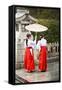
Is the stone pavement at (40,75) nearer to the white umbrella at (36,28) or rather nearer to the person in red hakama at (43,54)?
the person in red hakama at (43,54)

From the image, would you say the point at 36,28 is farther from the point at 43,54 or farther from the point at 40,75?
the point at 40,75

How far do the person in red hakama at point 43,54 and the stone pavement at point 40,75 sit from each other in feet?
0.09

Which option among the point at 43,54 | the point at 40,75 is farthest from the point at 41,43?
the point at 40,75

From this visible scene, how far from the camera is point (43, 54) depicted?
149 cm

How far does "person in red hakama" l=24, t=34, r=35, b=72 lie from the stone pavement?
0.03 metres

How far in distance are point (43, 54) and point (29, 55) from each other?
8 cm

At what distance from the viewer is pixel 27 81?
1440 mm

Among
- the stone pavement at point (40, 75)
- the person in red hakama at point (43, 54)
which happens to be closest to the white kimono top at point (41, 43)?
the person in red hakama at point (43, 54)

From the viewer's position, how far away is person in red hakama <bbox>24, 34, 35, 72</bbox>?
1446mm

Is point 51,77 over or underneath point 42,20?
underneath

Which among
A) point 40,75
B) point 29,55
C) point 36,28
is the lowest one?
point 40,75
